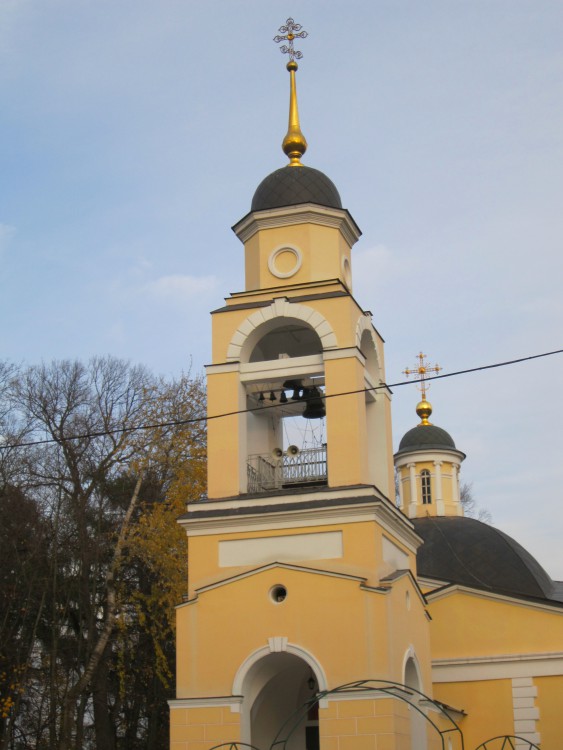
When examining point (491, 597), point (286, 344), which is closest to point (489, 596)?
point (491, 597)

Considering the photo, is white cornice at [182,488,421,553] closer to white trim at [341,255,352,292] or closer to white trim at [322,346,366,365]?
white trim at [322,346,366,365]

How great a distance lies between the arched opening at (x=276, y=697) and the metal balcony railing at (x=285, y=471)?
2.66 meters

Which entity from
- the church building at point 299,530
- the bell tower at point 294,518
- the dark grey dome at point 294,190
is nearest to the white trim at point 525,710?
the church building at point 299,530

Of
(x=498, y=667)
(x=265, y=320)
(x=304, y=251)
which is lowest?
(x=498, y=667)

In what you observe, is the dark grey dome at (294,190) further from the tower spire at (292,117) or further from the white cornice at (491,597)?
the white cornice at (491,597)

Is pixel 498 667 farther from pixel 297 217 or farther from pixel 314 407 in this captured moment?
pixel 297 217

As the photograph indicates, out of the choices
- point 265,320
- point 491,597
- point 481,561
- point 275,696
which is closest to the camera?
point 275,696

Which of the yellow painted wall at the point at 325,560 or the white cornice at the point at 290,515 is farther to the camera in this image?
the white cornice at the point at 290,515

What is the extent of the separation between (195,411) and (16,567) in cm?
586

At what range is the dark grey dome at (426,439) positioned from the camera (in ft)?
104

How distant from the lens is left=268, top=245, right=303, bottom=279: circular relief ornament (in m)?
18.1

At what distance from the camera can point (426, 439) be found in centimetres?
3186

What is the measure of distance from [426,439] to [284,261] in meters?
14.8

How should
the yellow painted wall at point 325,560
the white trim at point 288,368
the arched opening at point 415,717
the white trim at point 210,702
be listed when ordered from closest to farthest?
the white trim at point 210,702
the yellow painted wall at point 325,560
the arched opening at point 415,717
the white trim at point 288,368
